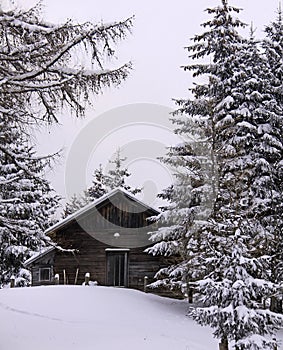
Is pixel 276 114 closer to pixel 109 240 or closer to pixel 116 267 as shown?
pixel 109 240

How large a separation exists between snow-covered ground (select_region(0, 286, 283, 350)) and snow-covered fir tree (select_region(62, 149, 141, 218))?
2864 centimetres

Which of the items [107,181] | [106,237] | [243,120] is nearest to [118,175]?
[107,181]

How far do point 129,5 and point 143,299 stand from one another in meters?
11.5

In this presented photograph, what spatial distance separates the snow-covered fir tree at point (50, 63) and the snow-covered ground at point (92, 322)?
4913 millimetres

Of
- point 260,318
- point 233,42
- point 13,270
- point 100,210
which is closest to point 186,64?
point 233,42

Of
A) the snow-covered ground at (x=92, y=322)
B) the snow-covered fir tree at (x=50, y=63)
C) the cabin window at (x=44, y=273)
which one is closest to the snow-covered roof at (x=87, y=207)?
the cabin window at (x=44, y=273)

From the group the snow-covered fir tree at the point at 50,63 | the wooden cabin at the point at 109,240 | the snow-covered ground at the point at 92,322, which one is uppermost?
the snow-covered fir tree at the point at 50,63

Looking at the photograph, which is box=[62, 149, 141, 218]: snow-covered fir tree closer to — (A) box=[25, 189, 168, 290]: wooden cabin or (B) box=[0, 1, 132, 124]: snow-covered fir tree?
(A) box=[25, 189, 168, 290]: wooden cabin

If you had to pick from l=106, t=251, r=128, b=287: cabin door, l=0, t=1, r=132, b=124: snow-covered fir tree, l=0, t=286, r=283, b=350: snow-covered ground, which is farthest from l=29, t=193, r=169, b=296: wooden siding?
l=0, t=1, r=132, b=124: snow-covered fir tree

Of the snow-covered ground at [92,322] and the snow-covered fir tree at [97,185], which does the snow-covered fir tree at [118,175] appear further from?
the snow-covered ground at [92,322]

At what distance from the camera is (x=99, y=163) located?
50156mm

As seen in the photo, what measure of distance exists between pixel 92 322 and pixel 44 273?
11.2 metres

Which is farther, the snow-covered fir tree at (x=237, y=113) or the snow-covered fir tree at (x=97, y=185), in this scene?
the snow-covered fir tree at (x=97, y=185)

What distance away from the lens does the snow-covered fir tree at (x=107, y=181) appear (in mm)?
45969
